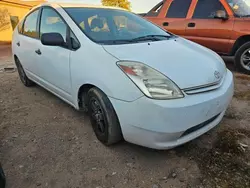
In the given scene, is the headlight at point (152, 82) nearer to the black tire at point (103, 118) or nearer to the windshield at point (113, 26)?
the black tire at point (103, 118)

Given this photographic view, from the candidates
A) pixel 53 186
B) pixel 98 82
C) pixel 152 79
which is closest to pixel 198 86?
pixel 152 79

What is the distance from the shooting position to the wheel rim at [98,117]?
2.34m

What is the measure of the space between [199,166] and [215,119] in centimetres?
52

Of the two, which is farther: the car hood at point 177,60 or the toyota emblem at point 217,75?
the toyota emblem at point 217,75

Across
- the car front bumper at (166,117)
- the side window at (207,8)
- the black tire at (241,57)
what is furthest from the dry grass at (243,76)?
the car front bumper at (166,117)

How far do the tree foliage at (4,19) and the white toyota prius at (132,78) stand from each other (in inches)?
522

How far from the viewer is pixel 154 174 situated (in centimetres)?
208

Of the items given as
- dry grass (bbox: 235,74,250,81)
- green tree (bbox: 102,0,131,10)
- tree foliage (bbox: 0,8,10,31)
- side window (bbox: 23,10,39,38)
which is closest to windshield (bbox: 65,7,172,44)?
side window (bbox: 23,10,39,38)

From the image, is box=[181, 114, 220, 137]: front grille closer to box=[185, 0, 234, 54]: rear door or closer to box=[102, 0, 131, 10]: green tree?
box=[185, 0, 234, 54]: rear door

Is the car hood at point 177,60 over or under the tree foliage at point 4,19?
over

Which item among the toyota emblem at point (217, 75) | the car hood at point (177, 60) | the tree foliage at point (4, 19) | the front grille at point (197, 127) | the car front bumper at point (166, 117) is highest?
the car hood at point (177, 60)

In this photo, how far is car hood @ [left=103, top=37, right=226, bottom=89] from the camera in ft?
6.56

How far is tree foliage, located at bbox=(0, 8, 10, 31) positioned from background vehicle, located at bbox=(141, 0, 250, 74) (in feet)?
39.9

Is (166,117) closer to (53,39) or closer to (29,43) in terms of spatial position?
(53,39)
